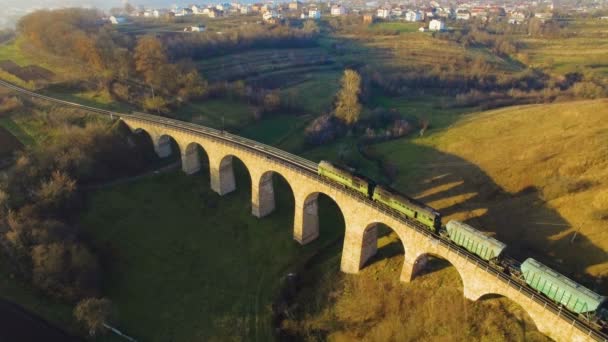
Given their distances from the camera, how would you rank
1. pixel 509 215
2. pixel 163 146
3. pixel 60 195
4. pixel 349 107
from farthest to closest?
pixel 349 107 → pixel 163 146 → pixel 60 195 → pixel 509 215

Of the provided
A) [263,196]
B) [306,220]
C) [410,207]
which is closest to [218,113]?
[263,196]

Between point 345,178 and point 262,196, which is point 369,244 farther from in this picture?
point 262,196

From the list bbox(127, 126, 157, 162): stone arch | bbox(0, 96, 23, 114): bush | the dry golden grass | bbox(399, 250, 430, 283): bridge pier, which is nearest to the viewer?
bbox(399, 250, 430, 283): bridge pier

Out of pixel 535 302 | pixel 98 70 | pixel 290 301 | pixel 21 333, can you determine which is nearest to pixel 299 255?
pixel 290 301

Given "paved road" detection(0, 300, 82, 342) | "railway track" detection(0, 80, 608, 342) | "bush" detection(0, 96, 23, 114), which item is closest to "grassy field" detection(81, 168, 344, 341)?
"paved road" detection(0, 300, 82, 342)

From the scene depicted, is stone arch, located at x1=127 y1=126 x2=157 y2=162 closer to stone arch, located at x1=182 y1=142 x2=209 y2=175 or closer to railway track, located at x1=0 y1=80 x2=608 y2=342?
railway track, located at x1=0 y1=80 x2=608 y2=342

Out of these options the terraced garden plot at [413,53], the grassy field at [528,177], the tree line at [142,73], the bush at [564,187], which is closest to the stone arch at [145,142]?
the tree line at [142,73]

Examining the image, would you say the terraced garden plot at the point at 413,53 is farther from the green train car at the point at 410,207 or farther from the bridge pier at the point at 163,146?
the green train car at the point at 410,207
